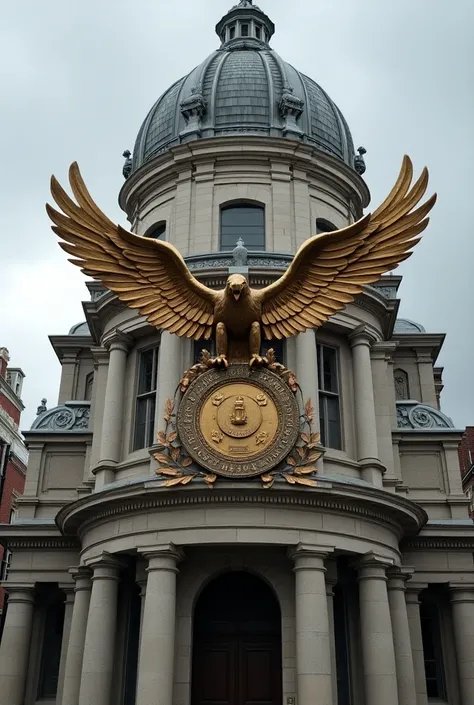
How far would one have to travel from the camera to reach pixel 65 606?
25.2m

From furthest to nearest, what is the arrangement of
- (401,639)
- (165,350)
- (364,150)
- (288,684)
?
(364,150), (165,350), (401,639), (288,684)

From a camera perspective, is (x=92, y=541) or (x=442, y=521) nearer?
(x=92, y=541)

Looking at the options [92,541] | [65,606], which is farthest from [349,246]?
[65,606]

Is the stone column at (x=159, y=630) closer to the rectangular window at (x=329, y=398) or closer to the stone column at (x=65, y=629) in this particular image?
the stone column at (x=65, y=629)

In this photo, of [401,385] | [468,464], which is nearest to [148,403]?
[401,385]

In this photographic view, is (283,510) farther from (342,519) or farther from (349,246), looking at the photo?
(349,246)

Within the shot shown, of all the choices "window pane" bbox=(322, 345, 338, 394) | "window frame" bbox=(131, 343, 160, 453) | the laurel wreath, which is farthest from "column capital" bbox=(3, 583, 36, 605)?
"window pane" bbox=(322, 345, 338, 394)

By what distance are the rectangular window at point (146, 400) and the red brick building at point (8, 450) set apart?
17.1 meters

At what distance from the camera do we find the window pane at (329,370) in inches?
981

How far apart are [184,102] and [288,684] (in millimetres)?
20432

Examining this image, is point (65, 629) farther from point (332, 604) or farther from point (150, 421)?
point (332, 604)

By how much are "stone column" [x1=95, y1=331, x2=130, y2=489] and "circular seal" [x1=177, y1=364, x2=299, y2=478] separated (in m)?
3.05

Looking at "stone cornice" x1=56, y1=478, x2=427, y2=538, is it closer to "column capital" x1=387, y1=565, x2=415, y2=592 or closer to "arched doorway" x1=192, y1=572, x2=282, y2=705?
"column capital" x1=387, y1=565, x2=415, y2=592

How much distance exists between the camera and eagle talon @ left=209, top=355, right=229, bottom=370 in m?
22.0
